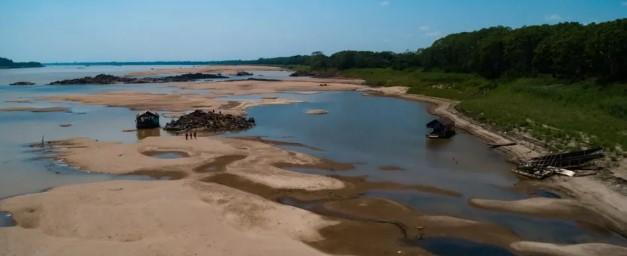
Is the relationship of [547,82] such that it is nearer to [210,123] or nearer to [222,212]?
[210,123]

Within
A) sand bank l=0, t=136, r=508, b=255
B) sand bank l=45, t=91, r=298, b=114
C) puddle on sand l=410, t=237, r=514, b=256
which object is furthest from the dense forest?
puddle on sand l=410, t=237, r=514, b=256

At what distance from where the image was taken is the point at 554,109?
1655 inches

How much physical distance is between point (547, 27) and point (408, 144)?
153ft

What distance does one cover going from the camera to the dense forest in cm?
4856

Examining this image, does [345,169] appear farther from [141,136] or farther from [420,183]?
[141,136]

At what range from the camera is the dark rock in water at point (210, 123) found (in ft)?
140

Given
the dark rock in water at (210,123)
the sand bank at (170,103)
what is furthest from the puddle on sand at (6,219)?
the sand bank at (170,103)

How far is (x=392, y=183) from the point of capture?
83.4 ft

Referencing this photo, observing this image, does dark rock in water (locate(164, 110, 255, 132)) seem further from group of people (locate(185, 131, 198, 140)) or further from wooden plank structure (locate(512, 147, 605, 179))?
wooden plank structure (locate(512, 147, 605, 179))

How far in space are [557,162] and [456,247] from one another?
1260 cm

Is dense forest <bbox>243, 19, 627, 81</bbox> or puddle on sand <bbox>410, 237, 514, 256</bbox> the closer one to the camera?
puddle on sand <bbox>410, 237, 514, 256</bbox>

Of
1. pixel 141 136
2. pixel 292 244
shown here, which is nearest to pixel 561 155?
pixel 292 244

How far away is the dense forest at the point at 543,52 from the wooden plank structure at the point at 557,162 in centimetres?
2589

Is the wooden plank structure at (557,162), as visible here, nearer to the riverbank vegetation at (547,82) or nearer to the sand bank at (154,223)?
the riverbank vegetation at (547,82)
